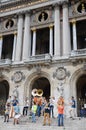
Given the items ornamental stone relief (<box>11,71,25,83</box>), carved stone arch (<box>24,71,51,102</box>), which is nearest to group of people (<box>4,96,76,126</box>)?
carved stone arch (<box>24,71,51,102</box>)

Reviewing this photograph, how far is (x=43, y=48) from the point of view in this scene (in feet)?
98.9

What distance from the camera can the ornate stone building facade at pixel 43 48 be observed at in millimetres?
23312

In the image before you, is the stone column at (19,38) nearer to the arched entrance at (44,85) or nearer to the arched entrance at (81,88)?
the arched entrance at (44,85)

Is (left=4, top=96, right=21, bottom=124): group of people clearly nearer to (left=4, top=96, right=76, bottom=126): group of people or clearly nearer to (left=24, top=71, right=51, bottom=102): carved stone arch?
(left=4, top=96, right=76, bottom=126): group of people

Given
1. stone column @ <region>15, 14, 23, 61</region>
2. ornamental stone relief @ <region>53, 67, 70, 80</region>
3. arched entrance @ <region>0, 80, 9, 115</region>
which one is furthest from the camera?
arched entrance @ <region>0, 80, 9, 115</region>

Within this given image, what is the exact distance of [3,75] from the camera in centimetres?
2650

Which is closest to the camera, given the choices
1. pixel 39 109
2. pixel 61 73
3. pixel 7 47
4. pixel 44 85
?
pixel 39 109

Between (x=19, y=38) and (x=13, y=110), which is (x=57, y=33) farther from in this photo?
(x=13, y=110)

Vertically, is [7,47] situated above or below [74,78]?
above

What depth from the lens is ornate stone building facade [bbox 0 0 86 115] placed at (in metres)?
23.3

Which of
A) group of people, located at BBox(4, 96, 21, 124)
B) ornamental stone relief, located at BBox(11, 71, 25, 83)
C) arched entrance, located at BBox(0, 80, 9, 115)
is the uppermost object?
ornamental stone relief, located at BBox(11, 71, 25, 83)

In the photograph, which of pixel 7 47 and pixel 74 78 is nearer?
pixel 74 78

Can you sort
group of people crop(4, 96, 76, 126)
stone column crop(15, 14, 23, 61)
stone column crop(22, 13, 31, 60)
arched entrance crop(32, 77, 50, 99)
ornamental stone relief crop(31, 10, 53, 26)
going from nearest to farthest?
group of people crop(4, 96, 76, 126) → stone column crop(22, 13, 31, 60) → stone column crop(15, 14, 23, 61) → ornamental stone relief crop(31, 10, 53, 26) → arched entrance crop(32, 77, 50, 99)

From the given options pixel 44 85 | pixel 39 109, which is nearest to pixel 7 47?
pixel 44 85
